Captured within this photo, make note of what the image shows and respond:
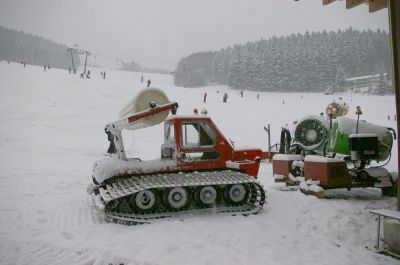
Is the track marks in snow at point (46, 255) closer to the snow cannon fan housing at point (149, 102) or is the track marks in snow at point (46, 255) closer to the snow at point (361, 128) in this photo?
the snow cannon fan housing at point (149, 102)

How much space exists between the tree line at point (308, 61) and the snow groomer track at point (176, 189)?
282ft

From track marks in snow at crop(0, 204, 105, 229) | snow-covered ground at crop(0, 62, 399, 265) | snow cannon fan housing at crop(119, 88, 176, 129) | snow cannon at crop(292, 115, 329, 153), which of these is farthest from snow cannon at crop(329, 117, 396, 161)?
track marks in snow at crop(0, 204, 105, 229)

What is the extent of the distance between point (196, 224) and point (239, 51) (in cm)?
10189

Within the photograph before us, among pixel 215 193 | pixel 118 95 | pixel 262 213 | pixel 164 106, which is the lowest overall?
pixel 262 213

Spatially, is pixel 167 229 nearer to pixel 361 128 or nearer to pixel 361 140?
pixel 361 140

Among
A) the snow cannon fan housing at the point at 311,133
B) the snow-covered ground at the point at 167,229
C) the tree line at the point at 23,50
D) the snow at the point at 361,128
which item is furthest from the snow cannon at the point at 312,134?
the tree line at the point at 23,50

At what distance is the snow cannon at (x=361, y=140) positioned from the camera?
29.5 ft

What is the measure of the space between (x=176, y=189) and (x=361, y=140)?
5.60 meters

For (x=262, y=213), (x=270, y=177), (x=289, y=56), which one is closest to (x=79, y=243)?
(x=262, y=213)

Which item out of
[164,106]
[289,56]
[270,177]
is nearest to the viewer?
[164,106]

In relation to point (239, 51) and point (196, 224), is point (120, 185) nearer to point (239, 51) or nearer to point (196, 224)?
point (196, 224)

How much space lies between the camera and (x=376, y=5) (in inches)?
372

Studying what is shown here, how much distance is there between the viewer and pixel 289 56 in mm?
91688

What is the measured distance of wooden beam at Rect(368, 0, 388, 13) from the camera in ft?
30.2
